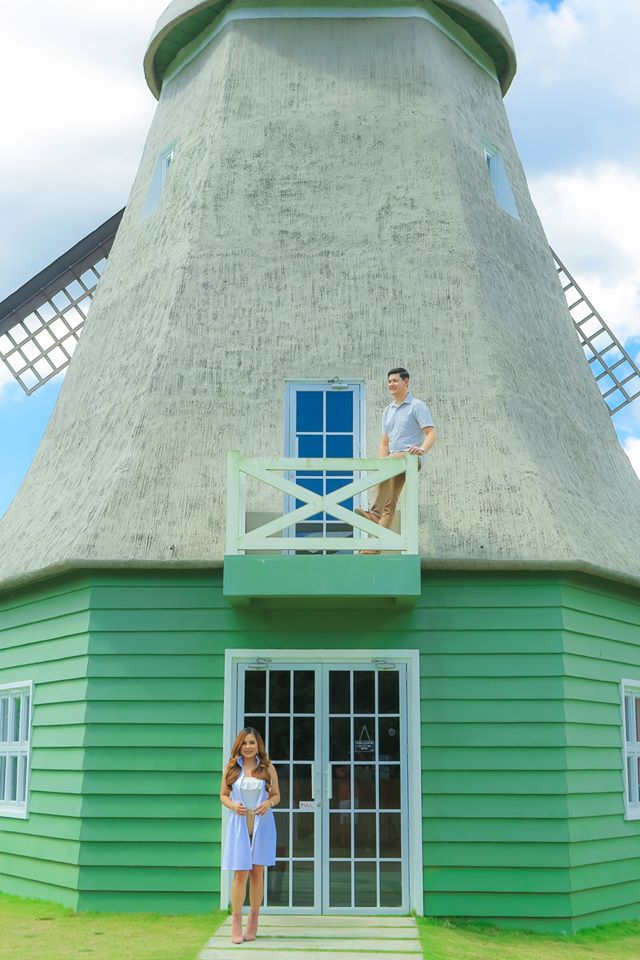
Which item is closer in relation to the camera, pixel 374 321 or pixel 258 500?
pixel 258 500

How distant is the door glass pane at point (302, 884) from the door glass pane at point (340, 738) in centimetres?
95

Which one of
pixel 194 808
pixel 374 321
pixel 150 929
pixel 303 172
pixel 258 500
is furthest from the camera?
pixel 303 172

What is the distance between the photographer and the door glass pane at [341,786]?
32.2ft

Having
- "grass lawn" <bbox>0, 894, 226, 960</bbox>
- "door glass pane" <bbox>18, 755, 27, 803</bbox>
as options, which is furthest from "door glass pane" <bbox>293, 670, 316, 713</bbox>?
"door glass pane" <bbox>18, 755, 27, 803</bbox>

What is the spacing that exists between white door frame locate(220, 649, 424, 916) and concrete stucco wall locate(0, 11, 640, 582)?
3.18 feet

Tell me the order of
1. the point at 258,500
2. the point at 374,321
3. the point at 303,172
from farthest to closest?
the point at 303,172
the point at 374,321
the point at 258,500

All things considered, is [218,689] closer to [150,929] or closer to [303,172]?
[150,929]

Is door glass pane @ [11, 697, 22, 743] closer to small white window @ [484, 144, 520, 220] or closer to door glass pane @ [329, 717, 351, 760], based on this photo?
door glass pane @ [329, 717, 351, 760]

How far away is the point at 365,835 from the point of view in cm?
975

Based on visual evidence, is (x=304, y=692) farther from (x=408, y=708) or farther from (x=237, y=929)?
(x=237, y=929)

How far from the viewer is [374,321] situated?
37.7 ft

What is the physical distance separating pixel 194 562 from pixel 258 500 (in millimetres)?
910

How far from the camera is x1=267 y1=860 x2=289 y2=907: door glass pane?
973cm

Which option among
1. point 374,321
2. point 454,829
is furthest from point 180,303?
point 454,829
